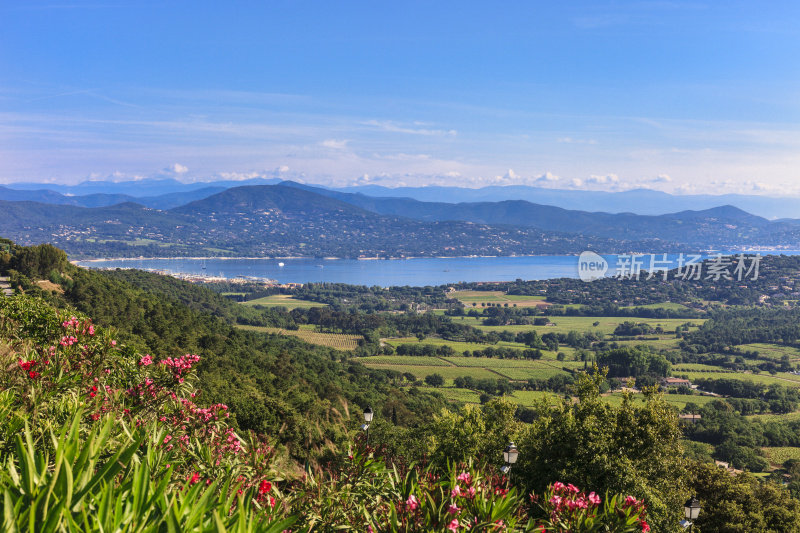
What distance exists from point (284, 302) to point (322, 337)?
25.2 meters

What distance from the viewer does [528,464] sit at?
28.4 feet

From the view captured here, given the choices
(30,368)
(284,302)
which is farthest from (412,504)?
(284,302)

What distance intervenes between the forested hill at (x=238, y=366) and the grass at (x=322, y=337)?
15.5m

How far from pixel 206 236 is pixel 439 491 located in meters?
187

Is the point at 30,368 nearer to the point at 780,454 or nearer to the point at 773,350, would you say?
the point at 780,454

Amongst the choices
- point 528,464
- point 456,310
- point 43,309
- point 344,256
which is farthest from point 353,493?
point 344,256

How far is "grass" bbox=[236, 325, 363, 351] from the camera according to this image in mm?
49219

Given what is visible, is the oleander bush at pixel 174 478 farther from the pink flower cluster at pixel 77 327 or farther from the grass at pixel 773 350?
the grass at pixel 773 350

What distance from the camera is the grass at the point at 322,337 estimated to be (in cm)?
4922

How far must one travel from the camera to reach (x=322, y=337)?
53.6m

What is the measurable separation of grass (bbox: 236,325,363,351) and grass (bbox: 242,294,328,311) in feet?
56.2

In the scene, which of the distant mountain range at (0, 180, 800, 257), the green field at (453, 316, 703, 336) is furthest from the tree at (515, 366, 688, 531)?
the distant mountain range at (0, 180, 800, 257)

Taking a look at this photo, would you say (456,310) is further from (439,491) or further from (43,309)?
(439,491)

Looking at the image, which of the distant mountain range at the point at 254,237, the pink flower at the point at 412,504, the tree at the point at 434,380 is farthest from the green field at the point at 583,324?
the distant mountain range at the point at 254,237
